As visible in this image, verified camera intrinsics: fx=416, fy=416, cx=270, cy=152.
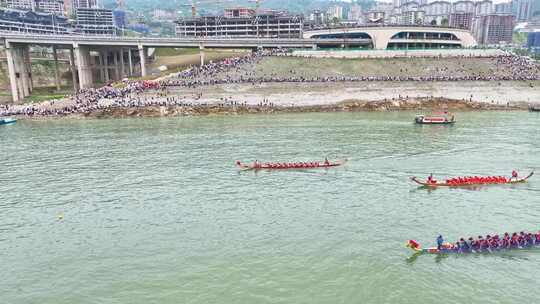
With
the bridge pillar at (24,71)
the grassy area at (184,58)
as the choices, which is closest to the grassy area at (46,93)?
the bridge pillar at (24,71)

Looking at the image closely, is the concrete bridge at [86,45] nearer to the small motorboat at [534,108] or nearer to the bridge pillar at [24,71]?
the bridge pillar at [24,71]

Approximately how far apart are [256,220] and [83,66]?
326 ft

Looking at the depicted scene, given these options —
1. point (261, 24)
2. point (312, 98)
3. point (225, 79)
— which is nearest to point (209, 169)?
point (312, 98)

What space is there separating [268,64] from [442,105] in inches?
1651

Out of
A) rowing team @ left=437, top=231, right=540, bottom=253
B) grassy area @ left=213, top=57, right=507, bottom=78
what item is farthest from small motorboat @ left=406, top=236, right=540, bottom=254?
grassy area @ left=213, top=57, right=507, bottom=78

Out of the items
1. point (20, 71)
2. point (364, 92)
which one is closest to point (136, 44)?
point (20, 71)

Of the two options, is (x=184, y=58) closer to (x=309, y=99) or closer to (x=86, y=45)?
(x=86, y=45)

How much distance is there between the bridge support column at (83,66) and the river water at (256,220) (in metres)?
58.2

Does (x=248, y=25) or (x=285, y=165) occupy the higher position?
(x=248, y=25)

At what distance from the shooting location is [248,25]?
191m

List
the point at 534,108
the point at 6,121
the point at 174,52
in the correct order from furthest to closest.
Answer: the point at 174,52, the point at 534,108, the point at 6,121

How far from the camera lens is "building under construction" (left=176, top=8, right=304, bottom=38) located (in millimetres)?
191125

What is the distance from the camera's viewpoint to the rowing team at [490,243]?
27.3 metres

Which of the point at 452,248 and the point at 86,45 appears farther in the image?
the point at 86,45
